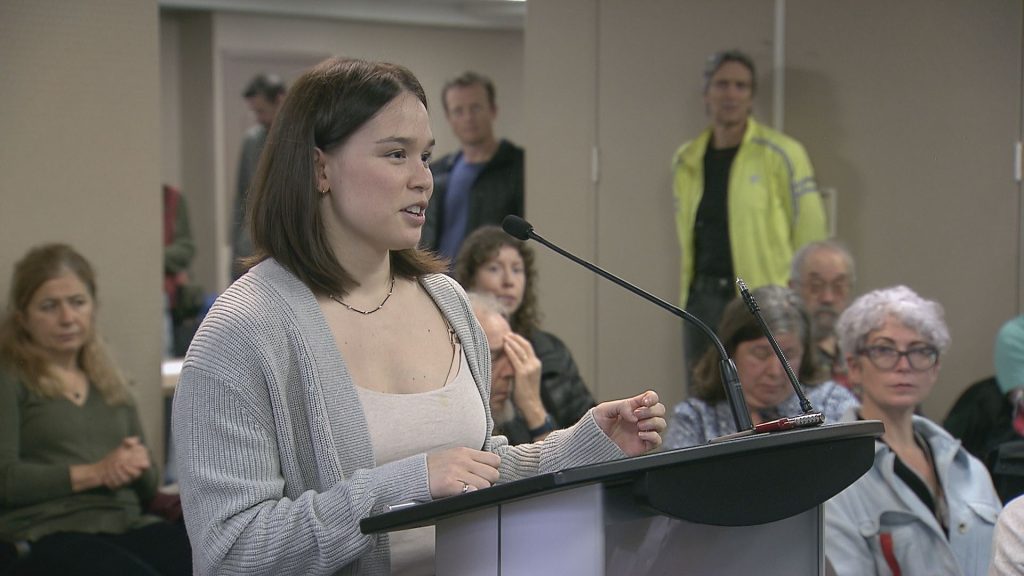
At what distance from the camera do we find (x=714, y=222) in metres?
3.75

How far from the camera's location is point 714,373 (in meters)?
2.65

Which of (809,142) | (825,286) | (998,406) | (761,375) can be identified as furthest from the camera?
(809,142)

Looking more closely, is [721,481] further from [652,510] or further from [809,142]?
[809,142]

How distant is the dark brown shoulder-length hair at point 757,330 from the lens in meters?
2.66

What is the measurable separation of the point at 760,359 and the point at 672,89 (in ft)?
4.46

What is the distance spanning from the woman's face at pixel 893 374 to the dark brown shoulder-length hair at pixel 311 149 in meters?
1.40

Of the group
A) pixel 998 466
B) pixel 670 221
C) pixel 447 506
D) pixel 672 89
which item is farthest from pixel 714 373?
pixel 447 506

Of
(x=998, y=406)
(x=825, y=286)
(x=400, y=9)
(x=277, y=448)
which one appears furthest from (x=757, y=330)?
(x=400, y=9)

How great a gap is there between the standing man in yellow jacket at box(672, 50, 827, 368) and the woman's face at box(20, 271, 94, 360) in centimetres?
172

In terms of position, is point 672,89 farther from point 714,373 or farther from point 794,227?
point 714,373

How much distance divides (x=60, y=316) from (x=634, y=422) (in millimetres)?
1988

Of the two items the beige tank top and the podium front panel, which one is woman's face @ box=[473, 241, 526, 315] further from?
the podium front panel

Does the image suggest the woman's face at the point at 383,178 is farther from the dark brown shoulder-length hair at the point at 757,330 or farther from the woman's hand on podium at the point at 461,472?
the dark brown shoulder-length hair at the point at 757,330

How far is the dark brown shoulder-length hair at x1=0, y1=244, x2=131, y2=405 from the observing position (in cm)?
285
